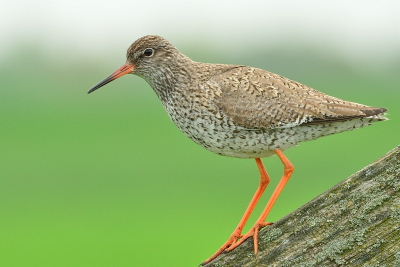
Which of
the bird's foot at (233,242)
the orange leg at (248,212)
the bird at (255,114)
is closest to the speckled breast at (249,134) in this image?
the bird at (255,114)

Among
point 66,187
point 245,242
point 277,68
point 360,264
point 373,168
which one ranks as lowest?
point 66,187

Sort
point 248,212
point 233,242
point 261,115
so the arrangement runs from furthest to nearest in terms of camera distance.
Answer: point 248,212 < point 261,115 < point 233,242

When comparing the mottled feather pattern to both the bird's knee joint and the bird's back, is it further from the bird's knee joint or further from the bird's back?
the bird's knee joint

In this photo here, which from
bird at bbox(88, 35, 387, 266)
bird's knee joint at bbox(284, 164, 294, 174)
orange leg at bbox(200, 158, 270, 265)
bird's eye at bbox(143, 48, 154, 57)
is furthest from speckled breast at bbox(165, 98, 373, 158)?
bird's eye at bbox(143, 48, 154, 57)

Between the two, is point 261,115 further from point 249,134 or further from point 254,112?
point 249,134

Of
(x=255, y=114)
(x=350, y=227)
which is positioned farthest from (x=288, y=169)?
(x=350, y=227)

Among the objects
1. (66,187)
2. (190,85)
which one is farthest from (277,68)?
(190,85)

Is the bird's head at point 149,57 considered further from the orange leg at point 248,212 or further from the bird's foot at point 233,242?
the bird's foot at point 233,242

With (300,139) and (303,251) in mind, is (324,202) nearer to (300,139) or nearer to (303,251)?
(303,251)
